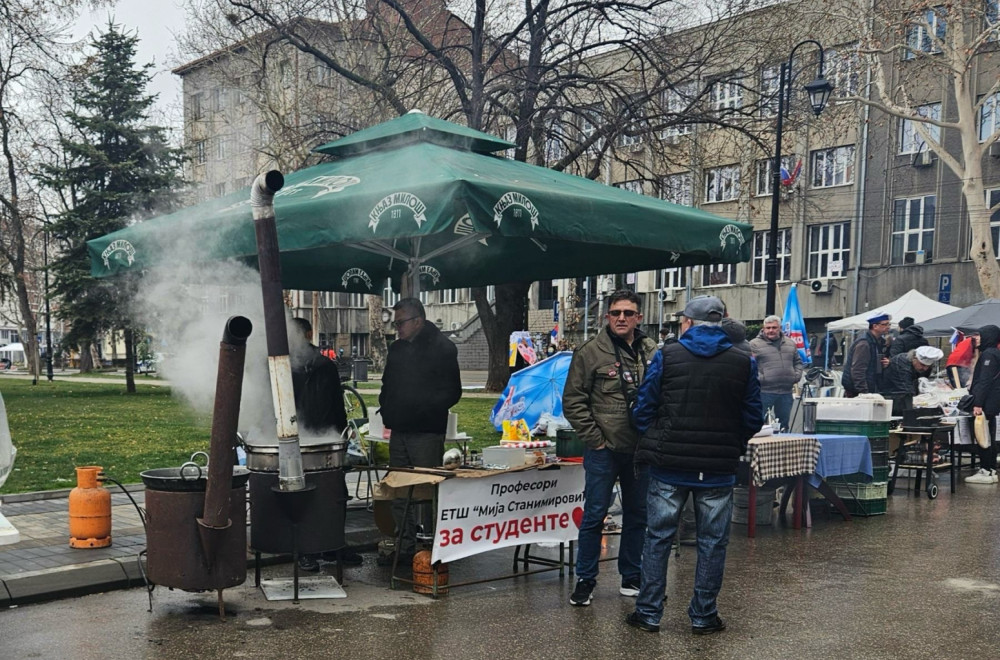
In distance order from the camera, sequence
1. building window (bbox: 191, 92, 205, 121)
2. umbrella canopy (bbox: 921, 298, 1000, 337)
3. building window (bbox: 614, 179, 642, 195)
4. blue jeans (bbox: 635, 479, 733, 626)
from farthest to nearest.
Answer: building window (bbox: 191, 92, 205, 121)
building window (bbox: 614, 179, 642, 195)
umbrella canopy (bbox: 921, 298, 1000, 337)
blue jeans (bbox: 635, 479, 733, 626)

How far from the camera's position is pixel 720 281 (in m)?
43.1

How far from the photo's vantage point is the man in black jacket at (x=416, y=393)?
6598 mm

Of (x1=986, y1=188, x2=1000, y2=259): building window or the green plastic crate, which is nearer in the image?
the green plastic crate

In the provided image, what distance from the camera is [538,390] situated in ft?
41.7

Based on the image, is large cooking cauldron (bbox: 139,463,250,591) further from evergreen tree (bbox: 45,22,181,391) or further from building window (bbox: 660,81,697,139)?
evergreen tree (bbox: 45,22,181,391)

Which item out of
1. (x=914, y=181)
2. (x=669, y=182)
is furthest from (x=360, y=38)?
(x=914, y=181)

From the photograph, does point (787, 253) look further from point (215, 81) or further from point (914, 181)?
point (215, 81)

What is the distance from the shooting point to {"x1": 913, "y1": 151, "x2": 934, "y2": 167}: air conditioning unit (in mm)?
35781

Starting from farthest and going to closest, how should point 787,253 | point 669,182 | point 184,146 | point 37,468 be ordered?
point 787,253
point 184,146
point 669,182
point 37,468

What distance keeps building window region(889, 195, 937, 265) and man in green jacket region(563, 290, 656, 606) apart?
3405 centimetres

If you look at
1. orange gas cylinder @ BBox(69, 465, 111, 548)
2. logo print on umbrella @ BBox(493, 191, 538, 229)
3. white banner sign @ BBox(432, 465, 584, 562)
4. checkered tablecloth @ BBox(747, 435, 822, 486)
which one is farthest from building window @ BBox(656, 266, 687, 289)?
orange gas cylinder @ BBox(69, 465, 111, 548)

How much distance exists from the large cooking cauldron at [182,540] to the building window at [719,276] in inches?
1537

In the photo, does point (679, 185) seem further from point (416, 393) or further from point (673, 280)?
point (673, 280)

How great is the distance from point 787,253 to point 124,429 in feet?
103
